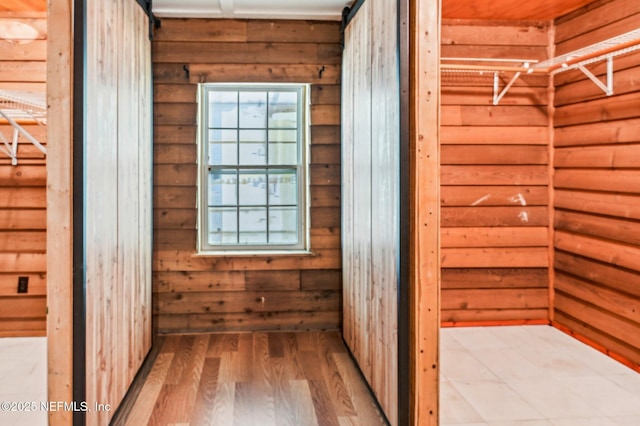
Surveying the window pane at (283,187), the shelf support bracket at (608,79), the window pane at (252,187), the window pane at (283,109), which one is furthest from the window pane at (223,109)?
the shelf support bracket at (608,79)

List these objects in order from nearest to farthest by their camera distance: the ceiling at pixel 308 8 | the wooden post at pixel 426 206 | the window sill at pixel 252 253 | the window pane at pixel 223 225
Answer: the wooden post at pixel 426 206, the ceiling at pixel 308 8, the window sill at pixel 252 253, the window pane at pixel 223 225

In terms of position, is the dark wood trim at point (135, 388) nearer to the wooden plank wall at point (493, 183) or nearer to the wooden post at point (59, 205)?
the wooden post at point (59, 205)

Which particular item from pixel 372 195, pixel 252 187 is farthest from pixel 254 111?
pixel 372 195

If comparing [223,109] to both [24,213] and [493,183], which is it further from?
[493,183]

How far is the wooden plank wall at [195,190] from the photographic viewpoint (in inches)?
163

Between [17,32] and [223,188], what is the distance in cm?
179

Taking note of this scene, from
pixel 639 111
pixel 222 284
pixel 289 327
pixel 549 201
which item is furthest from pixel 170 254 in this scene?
pixel 639 111

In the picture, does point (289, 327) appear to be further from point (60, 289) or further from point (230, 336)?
point (60, 289)

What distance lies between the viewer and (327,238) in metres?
4.27

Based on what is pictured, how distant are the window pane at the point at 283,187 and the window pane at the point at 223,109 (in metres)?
0.52

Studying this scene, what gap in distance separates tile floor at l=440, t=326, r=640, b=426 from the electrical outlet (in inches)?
116

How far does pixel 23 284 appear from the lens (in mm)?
3957

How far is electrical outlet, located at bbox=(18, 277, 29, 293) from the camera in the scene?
13.0ft

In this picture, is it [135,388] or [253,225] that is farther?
[253,225]
